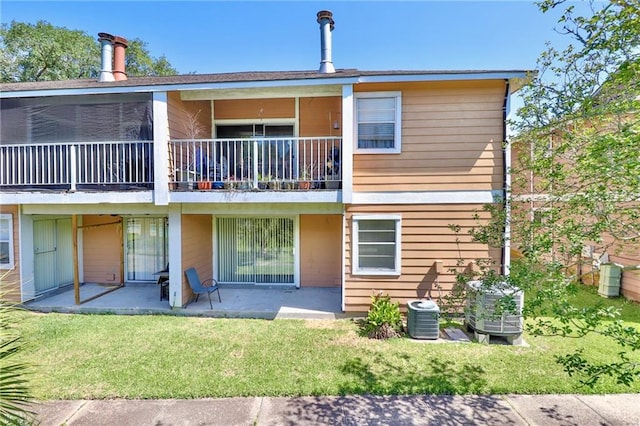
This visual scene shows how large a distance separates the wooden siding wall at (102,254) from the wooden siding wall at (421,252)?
24.4 feet

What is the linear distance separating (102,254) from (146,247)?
133cm

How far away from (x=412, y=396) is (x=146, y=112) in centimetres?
786

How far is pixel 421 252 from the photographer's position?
679 cm

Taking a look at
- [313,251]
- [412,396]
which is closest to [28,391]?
[412,396]

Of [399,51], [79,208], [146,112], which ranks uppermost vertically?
[399,51]

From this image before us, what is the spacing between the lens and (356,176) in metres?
6.81

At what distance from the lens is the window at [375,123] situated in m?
6.81

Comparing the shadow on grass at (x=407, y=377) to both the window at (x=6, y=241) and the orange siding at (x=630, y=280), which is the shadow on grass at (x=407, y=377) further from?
the window at (x=6, y=241)

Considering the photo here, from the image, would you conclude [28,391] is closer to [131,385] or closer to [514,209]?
[131,385]

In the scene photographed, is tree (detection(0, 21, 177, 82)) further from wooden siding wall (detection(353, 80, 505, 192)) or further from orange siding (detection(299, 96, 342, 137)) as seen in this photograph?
wooden siding wall (detection(353, 80, 505, 192))

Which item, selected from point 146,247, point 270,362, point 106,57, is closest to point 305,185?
point 270,362

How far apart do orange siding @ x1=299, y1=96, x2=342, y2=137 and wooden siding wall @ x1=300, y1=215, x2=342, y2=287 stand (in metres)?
2.53

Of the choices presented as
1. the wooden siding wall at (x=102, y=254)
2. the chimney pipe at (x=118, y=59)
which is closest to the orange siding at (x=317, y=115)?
the chimney pipe at (x=118, y=59)

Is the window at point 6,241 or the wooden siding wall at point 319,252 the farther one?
the wooden siding wall at point 319,252
